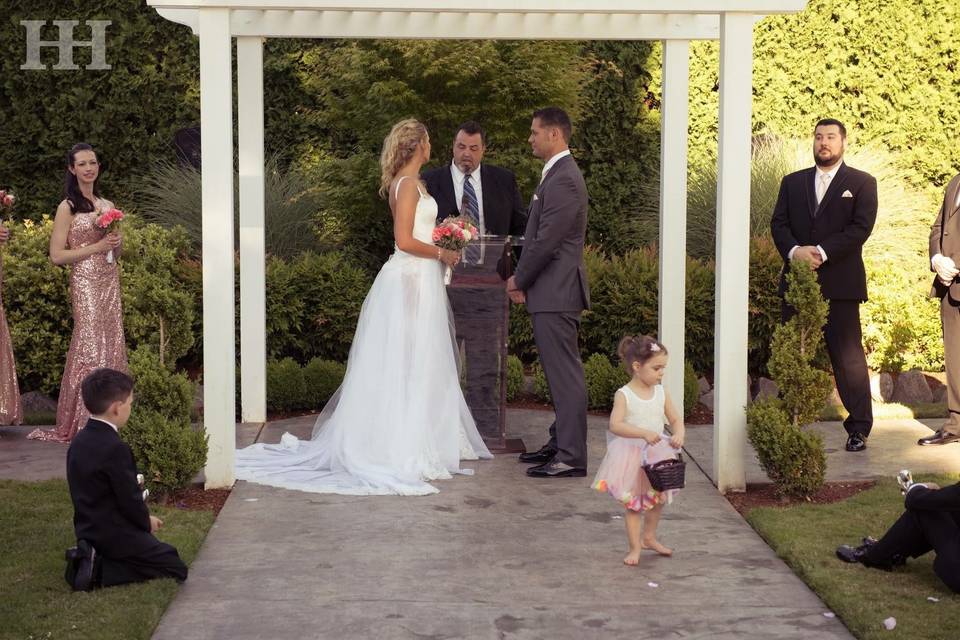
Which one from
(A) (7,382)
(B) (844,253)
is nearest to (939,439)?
(B) (844,253)

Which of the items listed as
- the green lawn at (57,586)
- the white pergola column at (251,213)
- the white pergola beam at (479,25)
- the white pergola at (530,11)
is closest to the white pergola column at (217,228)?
the white pergola at (530,11)

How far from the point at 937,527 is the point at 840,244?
10.4 feet

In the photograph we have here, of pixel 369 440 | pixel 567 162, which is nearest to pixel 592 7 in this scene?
pixel 567 162

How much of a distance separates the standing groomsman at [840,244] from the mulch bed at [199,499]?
144 inches

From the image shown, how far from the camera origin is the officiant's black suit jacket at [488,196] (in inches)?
367

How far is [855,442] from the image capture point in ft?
27.6

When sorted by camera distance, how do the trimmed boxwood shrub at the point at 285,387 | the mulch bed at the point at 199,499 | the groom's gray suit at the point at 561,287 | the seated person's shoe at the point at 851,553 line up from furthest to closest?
the trimmed boxwood shrub at the point at 285,387 < the groom's gray suit at the point at 561,287 < the mulch bed at the point at 199,499 < the seated person's shoe at the point at 851,553

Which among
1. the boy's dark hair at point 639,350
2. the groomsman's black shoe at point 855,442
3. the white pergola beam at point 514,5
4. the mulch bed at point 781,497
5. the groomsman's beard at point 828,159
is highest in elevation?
the white pergola beam at point 514,5

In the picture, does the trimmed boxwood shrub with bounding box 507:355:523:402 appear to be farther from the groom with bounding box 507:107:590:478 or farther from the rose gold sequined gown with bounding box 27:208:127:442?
the rose gold sequined gown with bounding box 27:208:127:442

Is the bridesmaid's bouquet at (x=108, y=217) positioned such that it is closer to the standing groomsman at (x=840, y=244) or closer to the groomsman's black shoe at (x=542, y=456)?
the groomsman's black shoe at (x=542, y=456)

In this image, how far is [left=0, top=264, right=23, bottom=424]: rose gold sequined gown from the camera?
891 cm

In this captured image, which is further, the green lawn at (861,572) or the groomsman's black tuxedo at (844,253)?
the groomsman's black tuxedo at (844,253)

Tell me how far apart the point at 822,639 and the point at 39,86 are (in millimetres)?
11777

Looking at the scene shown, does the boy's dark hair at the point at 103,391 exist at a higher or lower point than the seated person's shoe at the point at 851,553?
higher
